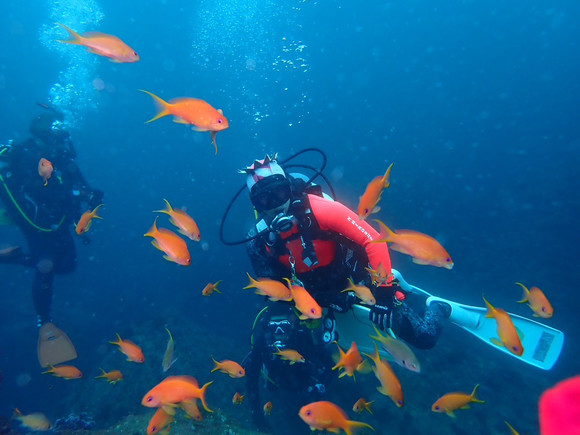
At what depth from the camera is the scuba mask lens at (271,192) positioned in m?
4.15

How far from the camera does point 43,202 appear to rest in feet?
24.6

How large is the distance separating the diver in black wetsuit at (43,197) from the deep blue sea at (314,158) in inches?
180

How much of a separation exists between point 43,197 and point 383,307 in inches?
324

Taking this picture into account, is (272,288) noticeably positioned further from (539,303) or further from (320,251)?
(539,303)

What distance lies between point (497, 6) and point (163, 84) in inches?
2275

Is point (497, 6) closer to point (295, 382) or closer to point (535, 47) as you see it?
point (535, 47)

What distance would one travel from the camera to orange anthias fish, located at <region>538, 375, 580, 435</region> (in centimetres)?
64

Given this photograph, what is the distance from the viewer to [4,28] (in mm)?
53719

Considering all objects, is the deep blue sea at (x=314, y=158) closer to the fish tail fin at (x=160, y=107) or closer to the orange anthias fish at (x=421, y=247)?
the orange anthias fish at (x=421, y=247)

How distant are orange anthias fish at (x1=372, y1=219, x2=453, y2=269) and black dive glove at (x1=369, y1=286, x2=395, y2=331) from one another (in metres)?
1.08

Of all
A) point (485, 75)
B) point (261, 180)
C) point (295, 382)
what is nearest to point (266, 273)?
point (261, 180)

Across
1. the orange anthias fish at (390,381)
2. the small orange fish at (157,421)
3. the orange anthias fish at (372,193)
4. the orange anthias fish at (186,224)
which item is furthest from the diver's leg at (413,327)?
the small orange fish at (157,421)

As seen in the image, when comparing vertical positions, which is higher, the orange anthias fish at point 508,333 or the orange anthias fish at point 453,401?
the orange anthias fish at point 508,333

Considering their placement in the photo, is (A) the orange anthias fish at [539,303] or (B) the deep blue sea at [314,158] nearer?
(A) the orange anthias fish at [539,303]
